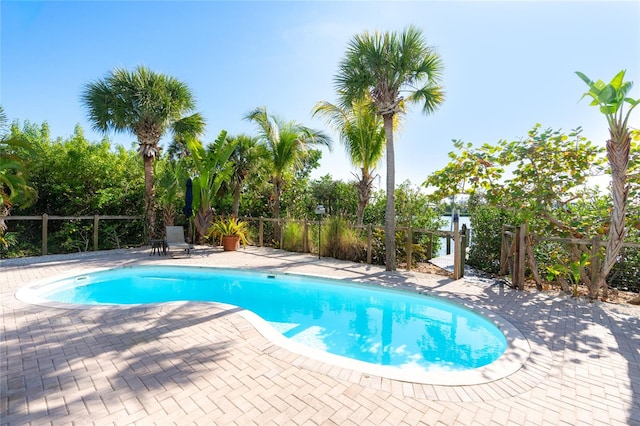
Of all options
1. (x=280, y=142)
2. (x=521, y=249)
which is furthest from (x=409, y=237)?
(x=280, y=142)

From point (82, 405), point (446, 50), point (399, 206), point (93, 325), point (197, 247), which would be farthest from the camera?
point (197, 247)

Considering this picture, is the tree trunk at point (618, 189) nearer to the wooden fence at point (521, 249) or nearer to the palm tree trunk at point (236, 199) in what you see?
the wooden fence at point (521, 249)

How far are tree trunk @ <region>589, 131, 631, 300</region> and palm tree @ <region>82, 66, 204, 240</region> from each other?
12472mm

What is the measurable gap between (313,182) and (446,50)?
32.9 feet

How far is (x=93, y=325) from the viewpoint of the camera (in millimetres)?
4238

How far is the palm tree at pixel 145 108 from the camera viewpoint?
10602mm

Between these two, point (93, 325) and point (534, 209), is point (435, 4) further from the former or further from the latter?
point (93, 325)

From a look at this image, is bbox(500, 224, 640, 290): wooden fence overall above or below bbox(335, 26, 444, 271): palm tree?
below

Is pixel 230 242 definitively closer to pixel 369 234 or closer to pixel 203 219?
pixel 203 219

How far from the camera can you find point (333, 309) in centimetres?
636

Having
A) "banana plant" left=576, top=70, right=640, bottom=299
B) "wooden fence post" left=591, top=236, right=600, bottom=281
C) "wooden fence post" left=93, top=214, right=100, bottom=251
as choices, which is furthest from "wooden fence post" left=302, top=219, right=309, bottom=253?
"banana plant" left=576, top=70, right=640, bottom=299

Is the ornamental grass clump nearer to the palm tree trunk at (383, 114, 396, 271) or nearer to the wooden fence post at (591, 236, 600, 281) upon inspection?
the palm tree trunk at (383, 114, 396, 271)

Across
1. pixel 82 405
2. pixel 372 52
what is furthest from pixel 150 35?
pixel 82 405

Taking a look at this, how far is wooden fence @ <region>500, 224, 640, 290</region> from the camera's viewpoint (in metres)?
6.04
